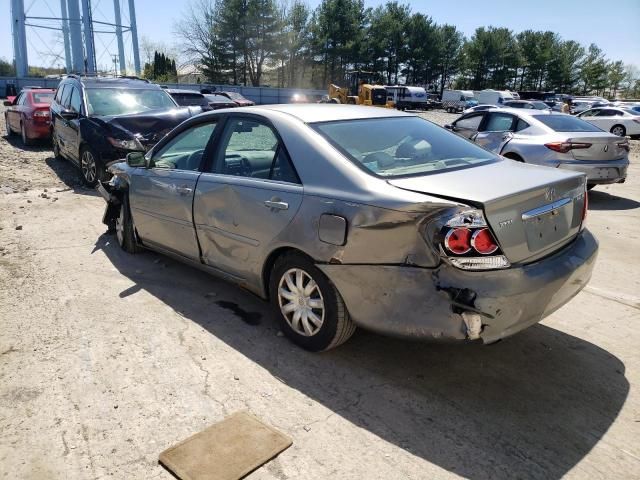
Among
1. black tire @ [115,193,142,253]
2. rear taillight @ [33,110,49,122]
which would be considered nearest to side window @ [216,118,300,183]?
black tire @ [115,193,142,253]

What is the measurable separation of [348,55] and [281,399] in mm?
66652

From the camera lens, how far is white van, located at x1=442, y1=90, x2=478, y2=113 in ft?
173

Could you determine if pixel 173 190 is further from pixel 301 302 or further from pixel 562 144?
pixel 562 144

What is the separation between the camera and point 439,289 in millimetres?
2779

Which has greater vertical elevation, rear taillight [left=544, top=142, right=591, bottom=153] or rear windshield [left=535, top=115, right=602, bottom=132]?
rear windshield [left=535, top=115, right=602, bottom=132]

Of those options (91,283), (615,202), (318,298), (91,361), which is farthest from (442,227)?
(615,202)

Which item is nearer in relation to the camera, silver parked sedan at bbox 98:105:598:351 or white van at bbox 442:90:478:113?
silver parked sedan at bbox 98:105:598:351

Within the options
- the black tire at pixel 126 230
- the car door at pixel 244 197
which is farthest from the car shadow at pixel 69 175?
the car door at pixel 244 197

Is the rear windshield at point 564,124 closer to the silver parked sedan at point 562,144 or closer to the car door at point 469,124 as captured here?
the silver parked sedan at point 562,144

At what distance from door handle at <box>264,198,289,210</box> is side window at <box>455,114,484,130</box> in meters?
7.33

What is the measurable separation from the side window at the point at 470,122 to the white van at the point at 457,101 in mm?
43922

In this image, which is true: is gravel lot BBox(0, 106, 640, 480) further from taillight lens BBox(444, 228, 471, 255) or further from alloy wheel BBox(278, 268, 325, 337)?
taillight lens BBox(444, 228, 471, 255)

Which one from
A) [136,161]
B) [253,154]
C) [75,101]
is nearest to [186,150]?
[136,161]

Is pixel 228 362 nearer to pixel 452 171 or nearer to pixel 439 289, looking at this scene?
pixel 439 289
